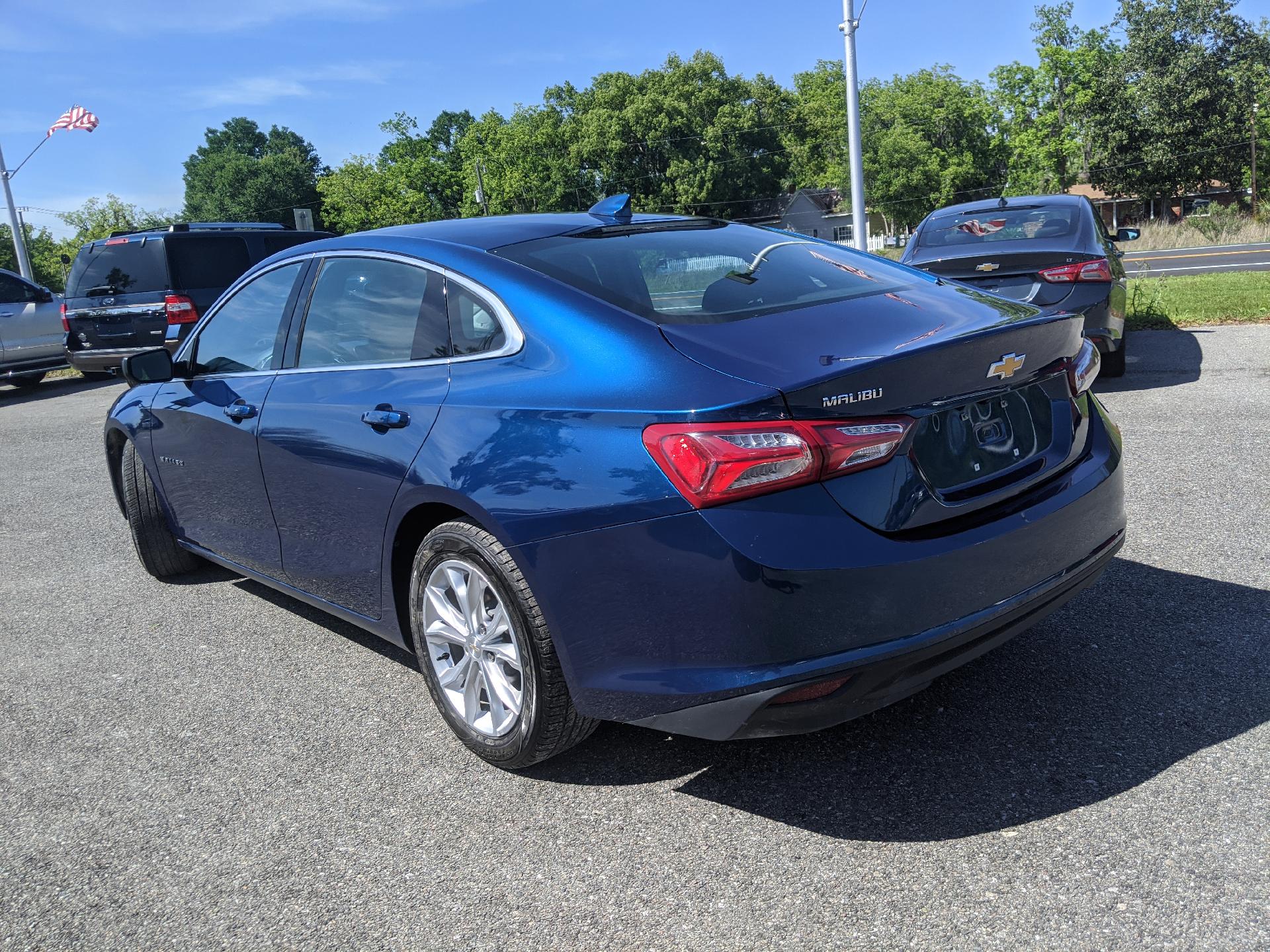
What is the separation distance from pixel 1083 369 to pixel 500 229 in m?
1.91

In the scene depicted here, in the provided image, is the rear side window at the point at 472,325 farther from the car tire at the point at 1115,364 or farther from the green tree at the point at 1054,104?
the green tree at the point at 1054,104

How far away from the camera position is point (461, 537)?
9.62ft

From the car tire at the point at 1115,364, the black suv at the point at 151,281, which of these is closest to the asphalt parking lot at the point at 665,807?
the car tire at the point at 1115,364

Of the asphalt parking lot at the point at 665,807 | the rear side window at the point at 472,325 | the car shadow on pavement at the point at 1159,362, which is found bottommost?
the asphalt parking lot at the point at 665,807

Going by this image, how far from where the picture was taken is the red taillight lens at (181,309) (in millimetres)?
12766

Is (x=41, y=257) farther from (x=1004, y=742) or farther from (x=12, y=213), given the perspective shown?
(x=1004, y=742)

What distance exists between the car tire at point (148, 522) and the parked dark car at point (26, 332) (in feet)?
38.9

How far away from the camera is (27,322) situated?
15406 mm

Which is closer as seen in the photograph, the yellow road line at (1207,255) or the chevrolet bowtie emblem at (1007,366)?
the chevrolet bowtie emblem at (1007,366)

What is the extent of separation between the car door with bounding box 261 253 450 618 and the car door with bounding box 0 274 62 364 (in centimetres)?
1364

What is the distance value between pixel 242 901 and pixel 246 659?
69.2 inches

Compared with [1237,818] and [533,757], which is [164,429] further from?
[1237,818]

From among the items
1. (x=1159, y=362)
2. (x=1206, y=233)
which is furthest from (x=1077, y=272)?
(x=1206, y=233)

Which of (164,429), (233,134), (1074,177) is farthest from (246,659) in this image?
(233,134)
